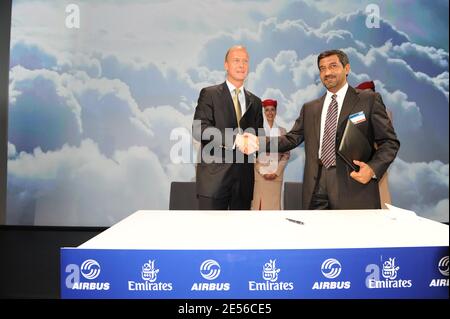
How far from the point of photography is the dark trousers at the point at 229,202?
3.36 meters

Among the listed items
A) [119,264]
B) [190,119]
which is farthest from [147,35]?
[119,264]

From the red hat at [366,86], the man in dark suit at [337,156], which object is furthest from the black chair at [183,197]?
the red hat at [366,86]

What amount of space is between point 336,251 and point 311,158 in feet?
6.73

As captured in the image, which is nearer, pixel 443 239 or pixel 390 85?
pixel 443 239

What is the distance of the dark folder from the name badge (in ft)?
0.09

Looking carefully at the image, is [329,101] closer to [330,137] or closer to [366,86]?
[330,137]

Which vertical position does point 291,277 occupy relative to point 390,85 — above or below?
below

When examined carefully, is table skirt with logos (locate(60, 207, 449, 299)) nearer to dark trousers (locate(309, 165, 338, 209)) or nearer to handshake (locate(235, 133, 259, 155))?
dark trousers (locate(309, 165, 338, 209))

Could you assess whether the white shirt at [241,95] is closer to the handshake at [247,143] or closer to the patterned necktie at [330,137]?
the handshake at [247,143]

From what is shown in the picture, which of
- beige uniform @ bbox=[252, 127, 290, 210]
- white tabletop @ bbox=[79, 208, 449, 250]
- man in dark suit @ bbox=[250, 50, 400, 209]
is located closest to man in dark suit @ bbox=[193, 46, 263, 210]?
beige uniform @ bbox=[252, 127, 290, 210]

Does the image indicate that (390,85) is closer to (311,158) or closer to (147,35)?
(311,158)

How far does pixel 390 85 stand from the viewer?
3.97 metres
